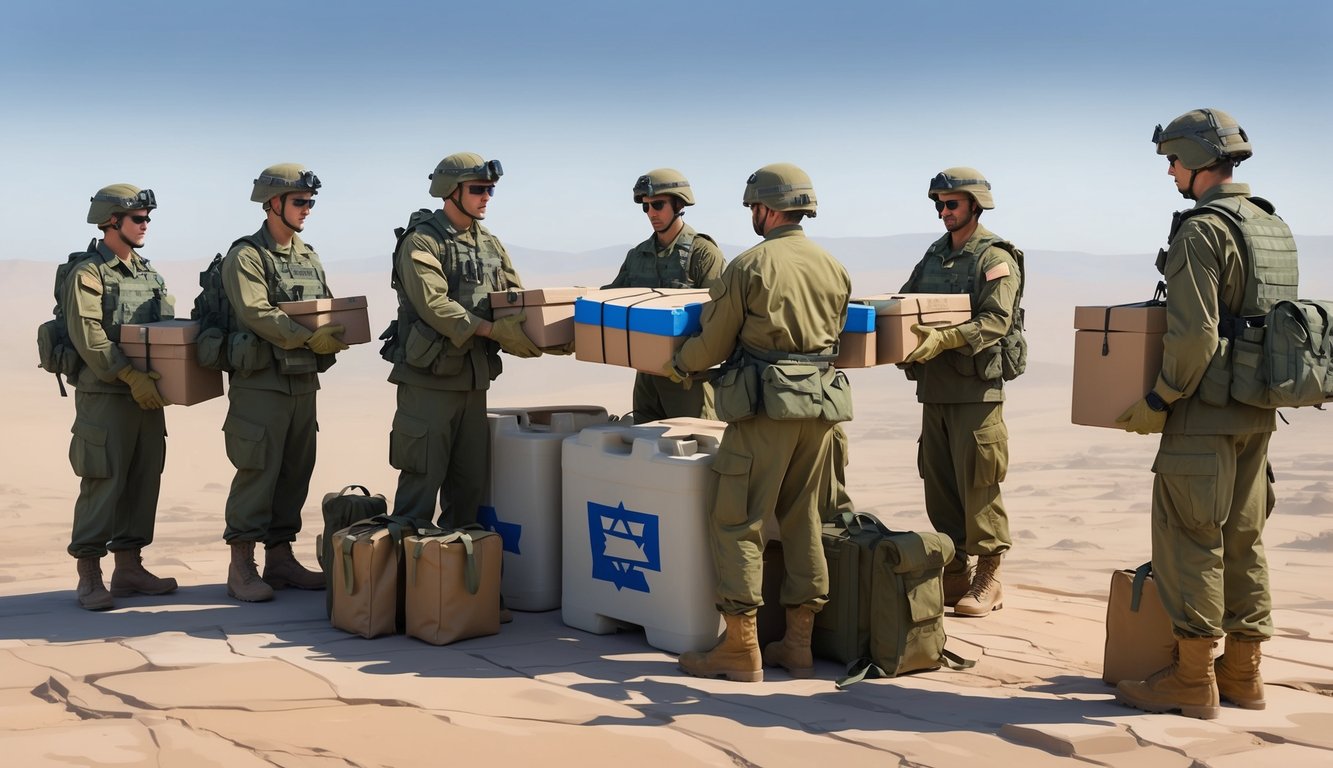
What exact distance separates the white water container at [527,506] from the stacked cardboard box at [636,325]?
662 mm

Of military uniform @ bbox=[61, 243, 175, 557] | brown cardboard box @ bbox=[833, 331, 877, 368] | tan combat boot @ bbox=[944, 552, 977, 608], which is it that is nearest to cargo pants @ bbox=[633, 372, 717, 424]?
brown cardboard box @ bbox=[833, 331, 877, 368]

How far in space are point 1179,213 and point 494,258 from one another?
3677 millimetres

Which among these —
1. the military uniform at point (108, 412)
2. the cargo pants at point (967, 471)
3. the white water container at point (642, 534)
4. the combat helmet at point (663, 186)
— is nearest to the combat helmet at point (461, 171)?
the combat helmet at point (663, 186)

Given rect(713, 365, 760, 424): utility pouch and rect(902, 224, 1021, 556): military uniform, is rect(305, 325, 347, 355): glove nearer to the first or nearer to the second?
rect(713, 365, 760, 424): utility pouch

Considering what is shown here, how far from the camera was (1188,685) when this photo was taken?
5.71 metres

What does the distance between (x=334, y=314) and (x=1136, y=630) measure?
4542 millimetres

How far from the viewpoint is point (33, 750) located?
5.12 meters

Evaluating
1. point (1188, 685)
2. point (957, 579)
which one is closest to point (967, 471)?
point (957, 579)

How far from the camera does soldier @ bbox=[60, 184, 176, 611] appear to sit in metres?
7.51

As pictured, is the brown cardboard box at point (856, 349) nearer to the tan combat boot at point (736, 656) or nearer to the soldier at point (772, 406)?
the soldier at point (772, 406)

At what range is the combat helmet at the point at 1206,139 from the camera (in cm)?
570

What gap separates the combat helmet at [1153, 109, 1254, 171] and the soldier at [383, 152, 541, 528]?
3365 mm

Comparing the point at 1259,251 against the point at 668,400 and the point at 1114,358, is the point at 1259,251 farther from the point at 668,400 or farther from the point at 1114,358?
the point at 668,400

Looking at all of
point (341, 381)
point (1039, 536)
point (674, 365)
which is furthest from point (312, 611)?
point (341, 381)
